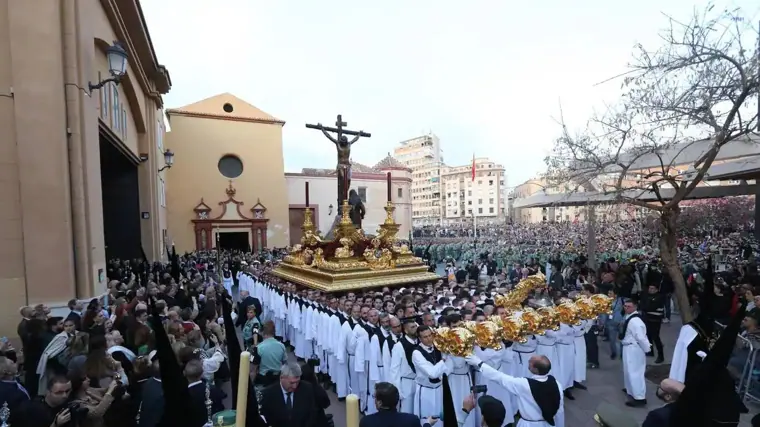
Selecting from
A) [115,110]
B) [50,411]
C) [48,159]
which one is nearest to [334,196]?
[115,110]

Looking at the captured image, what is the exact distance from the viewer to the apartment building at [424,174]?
3880 inches

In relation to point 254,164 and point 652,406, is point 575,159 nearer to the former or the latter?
point 652,406

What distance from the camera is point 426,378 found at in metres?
5.41

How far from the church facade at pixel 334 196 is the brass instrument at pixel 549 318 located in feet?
85.0

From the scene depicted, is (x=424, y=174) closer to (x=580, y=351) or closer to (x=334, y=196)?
(x=334, y=196)

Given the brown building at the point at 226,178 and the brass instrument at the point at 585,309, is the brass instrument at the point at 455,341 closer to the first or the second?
the brass instrument at the point at 585,309

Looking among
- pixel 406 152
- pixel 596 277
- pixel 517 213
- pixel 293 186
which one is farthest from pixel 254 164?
pixel 406 152

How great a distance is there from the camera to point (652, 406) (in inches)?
261

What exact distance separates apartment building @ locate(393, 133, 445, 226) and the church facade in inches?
2032

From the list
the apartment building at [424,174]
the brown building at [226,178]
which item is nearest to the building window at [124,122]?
the brown building at [226,178]

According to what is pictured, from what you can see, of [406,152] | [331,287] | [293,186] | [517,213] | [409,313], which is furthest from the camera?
[406,152]

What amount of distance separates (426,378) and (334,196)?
32354 millimetres

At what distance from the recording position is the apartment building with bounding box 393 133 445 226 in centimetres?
9856

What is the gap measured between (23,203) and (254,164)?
81.3 ft
